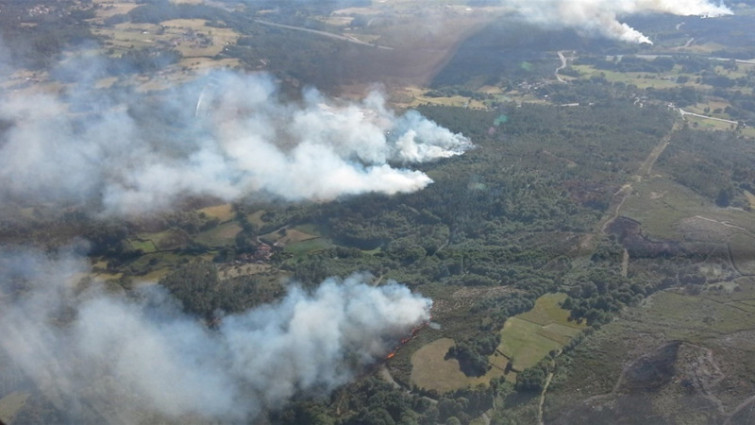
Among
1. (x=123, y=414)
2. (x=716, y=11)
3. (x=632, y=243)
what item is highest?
(x=716, y=11)

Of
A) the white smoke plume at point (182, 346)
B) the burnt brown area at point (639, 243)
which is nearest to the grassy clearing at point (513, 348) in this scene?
the white smoke plume at point (182, 346)

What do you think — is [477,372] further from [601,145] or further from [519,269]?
[601,145]

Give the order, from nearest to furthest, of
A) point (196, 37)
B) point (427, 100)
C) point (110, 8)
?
point (427, 100)
point (196, 37)
point (110, 8)

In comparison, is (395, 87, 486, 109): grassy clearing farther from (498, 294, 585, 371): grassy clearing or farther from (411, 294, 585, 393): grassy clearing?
(411, 294, 585, 393): grassy clearing

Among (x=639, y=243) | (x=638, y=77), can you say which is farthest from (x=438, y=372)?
(x=638, y=77)

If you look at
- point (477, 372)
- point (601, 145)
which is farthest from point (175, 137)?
point (601, 145)

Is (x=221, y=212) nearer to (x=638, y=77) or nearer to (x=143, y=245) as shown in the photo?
(x=143, y=245)
